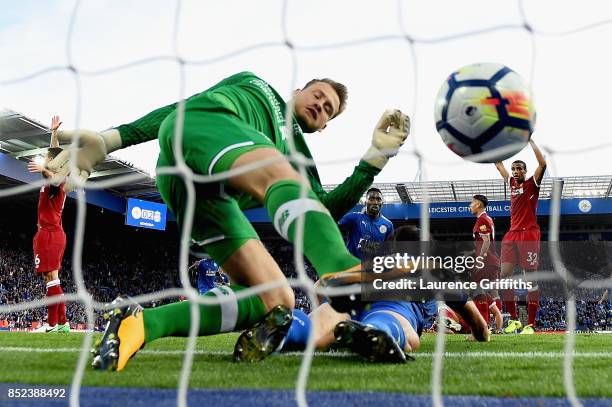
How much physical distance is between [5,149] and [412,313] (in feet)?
44.1

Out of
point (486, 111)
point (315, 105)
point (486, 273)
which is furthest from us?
point (486, 273)

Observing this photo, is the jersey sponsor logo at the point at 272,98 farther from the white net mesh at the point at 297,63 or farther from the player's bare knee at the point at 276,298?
the player's bare knee at the point at 276,298

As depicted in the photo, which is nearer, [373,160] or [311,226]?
[311,226]

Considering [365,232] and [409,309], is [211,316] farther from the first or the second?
[365,232]

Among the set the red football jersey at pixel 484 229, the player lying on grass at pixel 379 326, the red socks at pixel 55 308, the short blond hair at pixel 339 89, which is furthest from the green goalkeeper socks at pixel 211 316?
the red football jersey at pixel 484 229

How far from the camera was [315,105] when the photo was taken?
2.63 meters

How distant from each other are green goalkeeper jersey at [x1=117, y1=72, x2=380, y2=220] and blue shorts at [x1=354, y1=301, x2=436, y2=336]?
473mm

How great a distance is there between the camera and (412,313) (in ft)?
9.82

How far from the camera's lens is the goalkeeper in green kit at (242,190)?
1767mm

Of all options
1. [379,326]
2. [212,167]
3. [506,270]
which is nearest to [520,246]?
[506,270]

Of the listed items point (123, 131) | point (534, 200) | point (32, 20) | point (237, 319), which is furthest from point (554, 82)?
point (534, 200)

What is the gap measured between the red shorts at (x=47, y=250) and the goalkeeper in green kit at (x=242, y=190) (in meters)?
3.44

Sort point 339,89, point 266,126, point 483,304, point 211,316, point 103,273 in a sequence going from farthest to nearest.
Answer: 1. point 103,273
2. point 483,304
3. point 339,89
4. point 266,126
5. point 211,316

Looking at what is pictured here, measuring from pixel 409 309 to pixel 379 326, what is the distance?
0.60 metres
